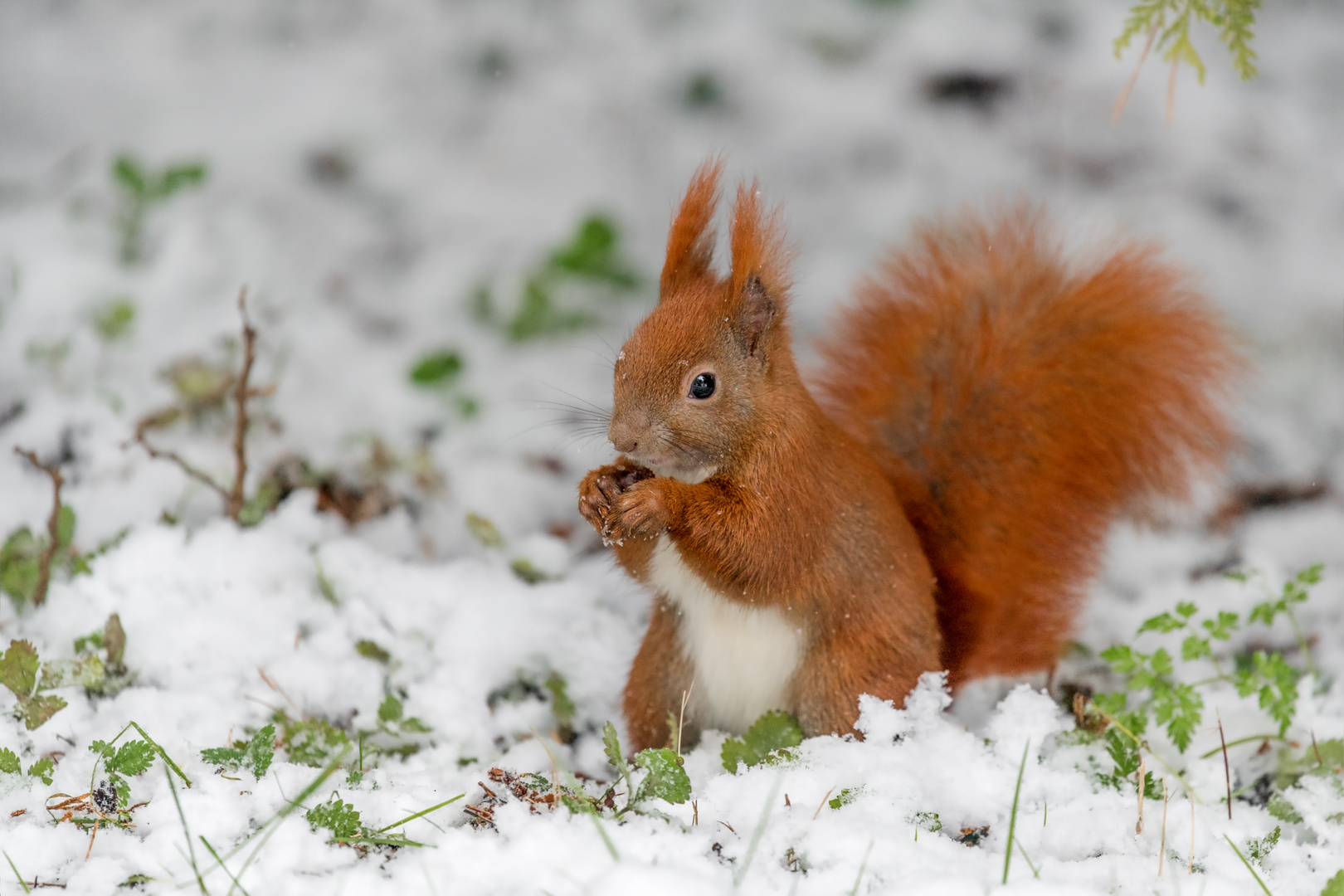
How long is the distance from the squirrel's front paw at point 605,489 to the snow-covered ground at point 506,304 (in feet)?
1.07

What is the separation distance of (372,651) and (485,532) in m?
0.38

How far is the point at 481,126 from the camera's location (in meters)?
2.78

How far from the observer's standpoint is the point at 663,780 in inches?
52.7

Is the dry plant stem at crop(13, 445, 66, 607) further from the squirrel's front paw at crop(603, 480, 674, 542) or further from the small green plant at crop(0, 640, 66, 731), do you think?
the squirrel's front paw at crop(603, 480, 674, 542)

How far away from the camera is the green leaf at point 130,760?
1317 millimetres

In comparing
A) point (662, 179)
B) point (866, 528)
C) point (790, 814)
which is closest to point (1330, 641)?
point (866, 528)

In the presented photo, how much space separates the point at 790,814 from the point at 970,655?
0.45 metres

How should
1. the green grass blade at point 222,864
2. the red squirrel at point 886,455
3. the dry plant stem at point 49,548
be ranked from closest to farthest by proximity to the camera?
the green grass blade at point 222,864 < the red squirrel at point 886,455 < the dry plant stem at point 49,548

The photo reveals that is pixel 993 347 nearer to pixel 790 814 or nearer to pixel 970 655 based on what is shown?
pixel 970 655

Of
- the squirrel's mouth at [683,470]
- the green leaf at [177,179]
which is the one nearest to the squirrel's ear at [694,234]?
the squirrel's mouth at [683,470]

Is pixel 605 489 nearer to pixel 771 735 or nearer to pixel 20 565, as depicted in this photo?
pixel 771 735

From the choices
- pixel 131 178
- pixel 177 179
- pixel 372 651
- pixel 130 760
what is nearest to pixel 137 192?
pixel 131 178

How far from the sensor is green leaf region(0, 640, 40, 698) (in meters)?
1.48

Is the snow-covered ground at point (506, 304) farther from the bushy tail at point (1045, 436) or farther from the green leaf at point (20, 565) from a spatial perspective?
the bushy tail at point (1045, 436)
